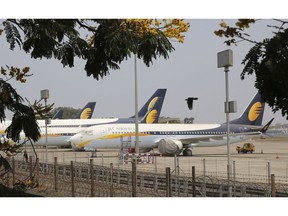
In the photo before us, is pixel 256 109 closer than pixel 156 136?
Yes

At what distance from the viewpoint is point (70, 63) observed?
22.8ft

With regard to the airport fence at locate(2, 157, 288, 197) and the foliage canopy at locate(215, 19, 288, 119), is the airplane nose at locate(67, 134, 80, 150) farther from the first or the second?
the foliage canopy at locate(215, 19, 288, 119)

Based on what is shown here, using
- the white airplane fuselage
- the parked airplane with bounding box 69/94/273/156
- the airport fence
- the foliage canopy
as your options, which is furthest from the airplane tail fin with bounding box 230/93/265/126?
the white airplane fuselage

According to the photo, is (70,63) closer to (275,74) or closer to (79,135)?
(275,74)

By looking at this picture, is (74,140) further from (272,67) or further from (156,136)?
(272,67)

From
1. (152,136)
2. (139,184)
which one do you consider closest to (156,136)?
(152,136)

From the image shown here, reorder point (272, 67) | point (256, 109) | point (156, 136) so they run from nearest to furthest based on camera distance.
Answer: point (272, 67), point (256, 109), point (156, 136)

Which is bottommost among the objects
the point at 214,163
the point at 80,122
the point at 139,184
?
the point at 214,163

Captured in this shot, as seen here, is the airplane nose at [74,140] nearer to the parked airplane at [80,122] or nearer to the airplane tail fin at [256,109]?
the parked airplane at [80,122]

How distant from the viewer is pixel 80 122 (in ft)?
88.3

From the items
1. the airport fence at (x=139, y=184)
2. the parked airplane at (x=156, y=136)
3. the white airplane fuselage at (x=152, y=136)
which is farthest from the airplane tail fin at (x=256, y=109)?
the white airplane fuselage at (x=152, y=136)

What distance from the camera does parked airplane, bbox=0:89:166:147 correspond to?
11070 millimetres

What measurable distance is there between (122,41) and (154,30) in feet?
1.55
